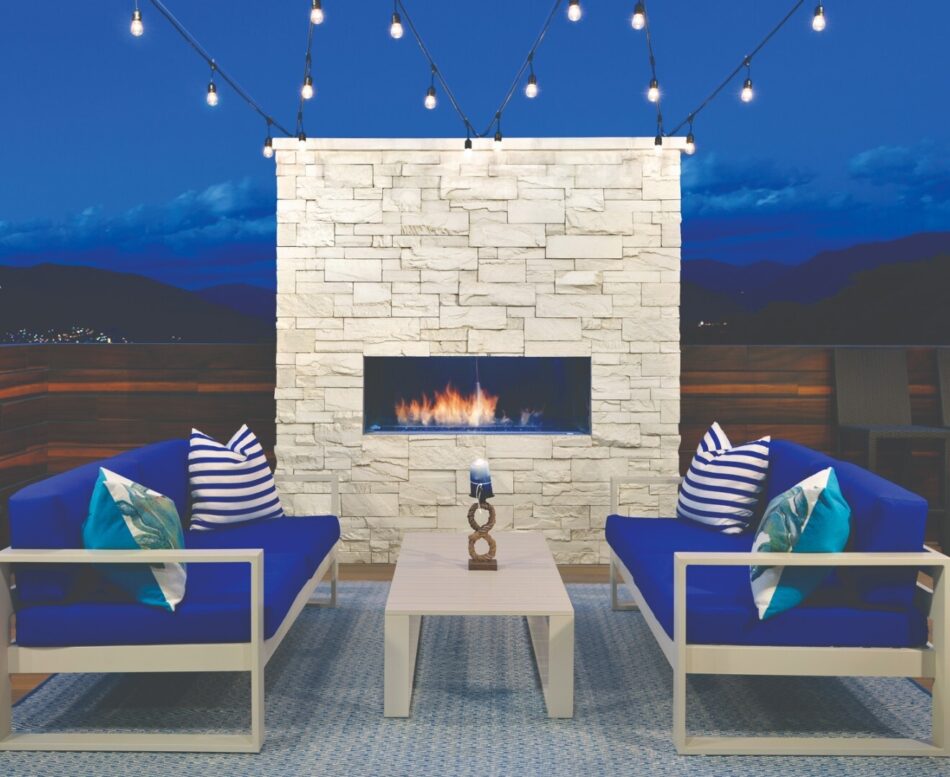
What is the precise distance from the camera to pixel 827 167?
880 centimetres

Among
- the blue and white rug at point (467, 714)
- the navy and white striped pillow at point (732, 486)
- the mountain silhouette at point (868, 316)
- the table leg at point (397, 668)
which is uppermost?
the mountain silhouette at point (868, 316)

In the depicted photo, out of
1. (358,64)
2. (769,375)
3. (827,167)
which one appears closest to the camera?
(769,375)

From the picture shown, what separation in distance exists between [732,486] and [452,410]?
203cm

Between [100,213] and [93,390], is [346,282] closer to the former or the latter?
[93,390]

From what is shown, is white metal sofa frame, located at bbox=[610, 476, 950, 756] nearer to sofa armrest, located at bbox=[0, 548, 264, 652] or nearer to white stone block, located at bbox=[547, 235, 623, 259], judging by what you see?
sofa armrest, located at bbox=[0, 548, 264, 652]

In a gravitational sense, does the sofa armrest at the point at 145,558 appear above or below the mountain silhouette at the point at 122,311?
below

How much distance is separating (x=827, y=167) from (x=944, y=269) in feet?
4.72

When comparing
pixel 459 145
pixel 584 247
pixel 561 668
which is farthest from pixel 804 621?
pixel 459 145

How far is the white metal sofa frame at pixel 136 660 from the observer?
9.01ft

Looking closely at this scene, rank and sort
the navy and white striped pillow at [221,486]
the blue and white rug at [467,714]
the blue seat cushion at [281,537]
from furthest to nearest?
1. the navy and white striped pillow at [221,486]
2. the blue seat cushion at [281,537]
3. the blue and white rug at [467,714]

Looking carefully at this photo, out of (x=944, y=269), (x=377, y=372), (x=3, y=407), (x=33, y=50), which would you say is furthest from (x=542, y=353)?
(x=33, y=50)

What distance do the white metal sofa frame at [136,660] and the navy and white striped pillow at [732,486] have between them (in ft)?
6.49

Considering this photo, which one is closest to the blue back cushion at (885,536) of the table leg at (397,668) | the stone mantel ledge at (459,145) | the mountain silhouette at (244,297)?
the table leg at (397,668)

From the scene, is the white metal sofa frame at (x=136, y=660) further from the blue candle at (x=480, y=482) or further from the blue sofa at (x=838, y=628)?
the blue sofa at (x=838, y=628)
